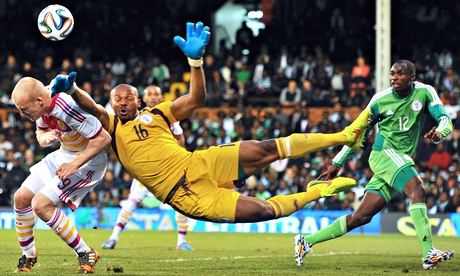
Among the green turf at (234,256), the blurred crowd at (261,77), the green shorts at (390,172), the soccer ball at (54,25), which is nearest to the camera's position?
Result: the green turf at (234,256)

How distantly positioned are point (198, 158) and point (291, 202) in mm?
1102

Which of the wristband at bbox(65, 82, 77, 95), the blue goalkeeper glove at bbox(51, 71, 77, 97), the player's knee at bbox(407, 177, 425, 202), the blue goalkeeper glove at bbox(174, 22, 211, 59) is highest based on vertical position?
the blue goalkeeper glove at bbox(174, 22, 211, 59)

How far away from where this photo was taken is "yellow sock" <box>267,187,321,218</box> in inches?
435

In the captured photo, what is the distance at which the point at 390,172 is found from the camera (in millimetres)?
12883

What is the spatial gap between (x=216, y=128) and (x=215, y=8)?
9.72m

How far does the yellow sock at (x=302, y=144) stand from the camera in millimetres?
10961

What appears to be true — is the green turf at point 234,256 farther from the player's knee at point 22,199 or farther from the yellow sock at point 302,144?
the yellow sock at point 302,144

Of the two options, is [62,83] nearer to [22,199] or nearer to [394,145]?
[22,199]

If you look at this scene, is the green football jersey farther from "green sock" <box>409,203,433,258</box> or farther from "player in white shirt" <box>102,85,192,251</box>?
"player in white shirt" <box>102,85,192,251</box>

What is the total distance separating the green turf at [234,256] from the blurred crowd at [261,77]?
16.5ft

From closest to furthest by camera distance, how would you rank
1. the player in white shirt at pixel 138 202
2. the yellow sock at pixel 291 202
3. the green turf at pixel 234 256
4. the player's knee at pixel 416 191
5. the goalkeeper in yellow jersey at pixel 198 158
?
the goalkeeper in yellow jersey at pixel 198 158
the yellow sock at pixel 291 202
the green turf at pixel 234 256
the player's knee at pixel 416 191
the player in white shirt at pixel 138 202

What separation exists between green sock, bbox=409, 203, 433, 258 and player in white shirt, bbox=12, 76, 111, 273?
3.78m

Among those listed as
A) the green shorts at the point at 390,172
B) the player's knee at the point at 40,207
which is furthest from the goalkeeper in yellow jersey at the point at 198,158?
the green shorts at the point at 390,172

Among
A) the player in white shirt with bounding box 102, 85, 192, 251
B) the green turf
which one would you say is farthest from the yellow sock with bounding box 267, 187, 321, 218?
the player in white shirt with bounding box 102, 85, 192, 251
